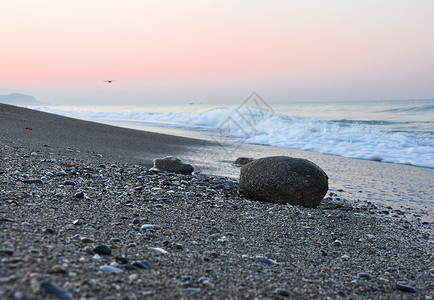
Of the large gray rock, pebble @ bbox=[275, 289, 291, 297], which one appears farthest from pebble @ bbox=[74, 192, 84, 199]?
pebble @ bbox=[275, 289, 291, 297]

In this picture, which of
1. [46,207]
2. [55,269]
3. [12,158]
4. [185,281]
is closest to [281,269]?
[185,281]

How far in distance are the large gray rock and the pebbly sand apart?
0.23 m

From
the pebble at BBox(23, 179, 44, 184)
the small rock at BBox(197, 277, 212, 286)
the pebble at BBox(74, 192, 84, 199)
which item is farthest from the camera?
the pebble at BBox(23, 179, 44, 184)

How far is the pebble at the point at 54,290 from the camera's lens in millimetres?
1761

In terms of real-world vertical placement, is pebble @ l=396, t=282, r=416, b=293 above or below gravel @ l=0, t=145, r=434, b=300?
below

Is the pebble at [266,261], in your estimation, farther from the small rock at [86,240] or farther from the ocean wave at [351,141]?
the ocean wave at [351,141]

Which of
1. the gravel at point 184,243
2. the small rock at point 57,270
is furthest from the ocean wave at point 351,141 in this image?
the small rock at point 57,270

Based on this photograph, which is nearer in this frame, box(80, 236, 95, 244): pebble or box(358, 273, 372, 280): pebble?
box(80, 236, 95, 244): pebble

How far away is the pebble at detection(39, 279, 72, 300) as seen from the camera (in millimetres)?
1761

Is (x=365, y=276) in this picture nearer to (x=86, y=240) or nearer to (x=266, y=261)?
(x=266, y=261)

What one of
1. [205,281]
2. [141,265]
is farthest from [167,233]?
[205,281]

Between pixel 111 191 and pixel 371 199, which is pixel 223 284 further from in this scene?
pixel 371 199

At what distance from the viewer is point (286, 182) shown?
5.08 meters

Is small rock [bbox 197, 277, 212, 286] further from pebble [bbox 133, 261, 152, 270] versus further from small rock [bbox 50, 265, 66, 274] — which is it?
small rock [bbox 50, 265, 66, 274]
